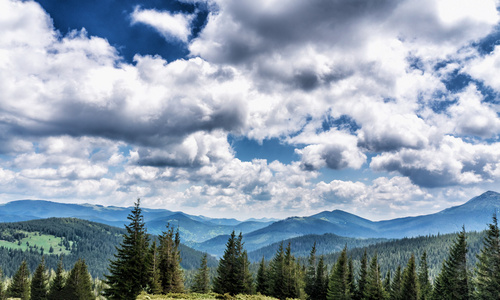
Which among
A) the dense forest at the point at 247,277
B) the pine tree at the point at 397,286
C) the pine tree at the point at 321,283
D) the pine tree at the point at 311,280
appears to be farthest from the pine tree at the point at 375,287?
the pine tree at the point at 311,280

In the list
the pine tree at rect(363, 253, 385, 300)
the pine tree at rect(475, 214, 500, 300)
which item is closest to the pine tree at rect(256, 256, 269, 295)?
the pine tree at rect(363, 253, 385, 300)

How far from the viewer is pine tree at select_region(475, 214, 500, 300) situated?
114 ft

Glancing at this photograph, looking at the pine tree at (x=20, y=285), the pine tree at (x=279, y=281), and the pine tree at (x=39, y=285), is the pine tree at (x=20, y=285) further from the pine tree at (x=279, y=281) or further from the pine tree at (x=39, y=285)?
the pine tree at (x=279, y=281)

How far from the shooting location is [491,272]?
35688 millimetres

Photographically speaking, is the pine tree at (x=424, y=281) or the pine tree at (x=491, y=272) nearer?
the pine tree at (x=491, y=272)

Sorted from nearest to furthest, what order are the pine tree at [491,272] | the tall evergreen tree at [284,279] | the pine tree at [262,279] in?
the pine tree at [491,272] < the tall evergreen tree at [284,279] < the pine tree at [262,279]

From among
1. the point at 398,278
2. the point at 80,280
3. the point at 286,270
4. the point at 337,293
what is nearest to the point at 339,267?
the point at 337,293

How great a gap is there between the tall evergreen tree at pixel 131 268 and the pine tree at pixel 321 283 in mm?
40100

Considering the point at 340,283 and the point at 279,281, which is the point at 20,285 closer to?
the point at 279,281

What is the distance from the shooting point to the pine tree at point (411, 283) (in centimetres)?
4897

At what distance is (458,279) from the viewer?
149 feet

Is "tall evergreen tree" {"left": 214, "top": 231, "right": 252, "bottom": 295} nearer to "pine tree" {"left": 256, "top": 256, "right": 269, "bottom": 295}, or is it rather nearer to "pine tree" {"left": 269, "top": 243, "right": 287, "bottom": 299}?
"pine tree" {"left": 269, "top": 243, "right": 287, "bottom": 299}

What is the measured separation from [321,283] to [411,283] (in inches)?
624

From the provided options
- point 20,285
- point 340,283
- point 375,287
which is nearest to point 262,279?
point 340,283
